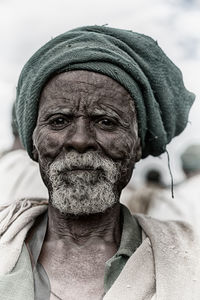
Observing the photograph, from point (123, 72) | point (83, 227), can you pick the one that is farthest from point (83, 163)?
point (123, 72)

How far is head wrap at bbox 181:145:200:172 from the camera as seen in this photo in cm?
417

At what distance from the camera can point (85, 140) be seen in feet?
7.97

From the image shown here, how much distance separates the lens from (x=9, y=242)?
2.44 meters

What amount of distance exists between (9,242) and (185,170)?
6.53ft

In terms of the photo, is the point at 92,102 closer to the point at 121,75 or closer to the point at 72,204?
the point at 121,75

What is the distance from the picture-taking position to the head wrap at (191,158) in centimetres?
417

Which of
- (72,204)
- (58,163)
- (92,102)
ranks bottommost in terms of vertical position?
(72,204)

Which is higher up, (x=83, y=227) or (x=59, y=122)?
(x=59, y=122)

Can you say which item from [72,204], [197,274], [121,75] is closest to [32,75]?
[121,75]

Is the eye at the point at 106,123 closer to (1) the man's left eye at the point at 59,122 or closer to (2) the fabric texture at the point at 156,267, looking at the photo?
(1) the man's left eye at the point at 59,122

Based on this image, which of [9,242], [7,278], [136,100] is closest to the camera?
[7,278]

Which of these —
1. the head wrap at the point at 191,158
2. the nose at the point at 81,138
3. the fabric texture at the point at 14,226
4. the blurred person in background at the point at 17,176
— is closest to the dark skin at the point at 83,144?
the nose at the point at 81,138

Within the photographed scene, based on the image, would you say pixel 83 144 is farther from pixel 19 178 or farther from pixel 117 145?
pixel 19 178

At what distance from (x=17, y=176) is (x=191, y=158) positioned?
1.28 metres
